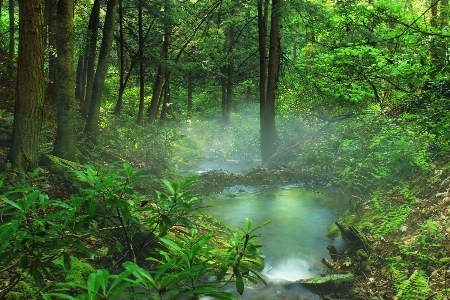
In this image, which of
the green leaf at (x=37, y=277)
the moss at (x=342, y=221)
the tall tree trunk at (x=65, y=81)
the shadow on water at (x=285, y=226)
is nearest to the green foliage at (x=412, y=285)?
the shadow on water at (x=285, y=226)

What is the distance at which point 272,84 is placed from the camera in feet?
49.3

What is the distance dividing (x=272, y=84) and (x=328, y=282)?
35.1 feet

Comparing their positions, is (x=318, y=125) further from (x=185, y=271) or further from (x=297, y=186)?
(x=185, y=271)

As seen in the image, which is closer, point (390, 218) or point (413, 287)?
point (413, 287)

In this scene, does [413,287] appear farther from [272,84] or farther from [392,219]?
[272,84]

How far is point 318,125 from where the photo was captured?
1647 centimetres

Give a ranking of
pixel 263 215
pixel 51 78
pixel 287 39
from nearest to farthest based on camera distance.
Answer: pixel 263 215
pixel 51 78
pixel 287 39

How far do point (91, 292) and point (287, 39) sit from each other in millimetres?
21282

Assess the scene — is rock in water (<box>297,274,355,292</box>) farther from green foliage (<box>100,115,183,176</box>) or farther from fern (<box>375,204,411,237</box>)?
green foliage (<box>100,115,183,176</box>)

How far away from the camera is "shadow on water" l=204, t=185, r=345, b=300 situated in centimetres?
566

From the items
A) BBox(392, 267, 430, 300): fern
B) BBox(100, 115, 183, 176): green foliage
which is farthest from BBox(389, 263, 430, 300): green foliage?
BBox(100, 115, 183, 176): green foliage

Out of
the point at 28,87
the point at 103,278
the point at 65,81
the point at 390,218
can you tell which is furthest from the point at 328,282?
the point at 65,81

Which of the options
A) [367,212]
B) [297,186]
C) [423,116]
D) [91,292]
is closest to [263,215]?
[367,212]

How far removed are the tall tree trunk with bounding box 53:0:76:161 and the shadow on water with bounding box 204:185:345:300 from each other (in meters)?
3.45
